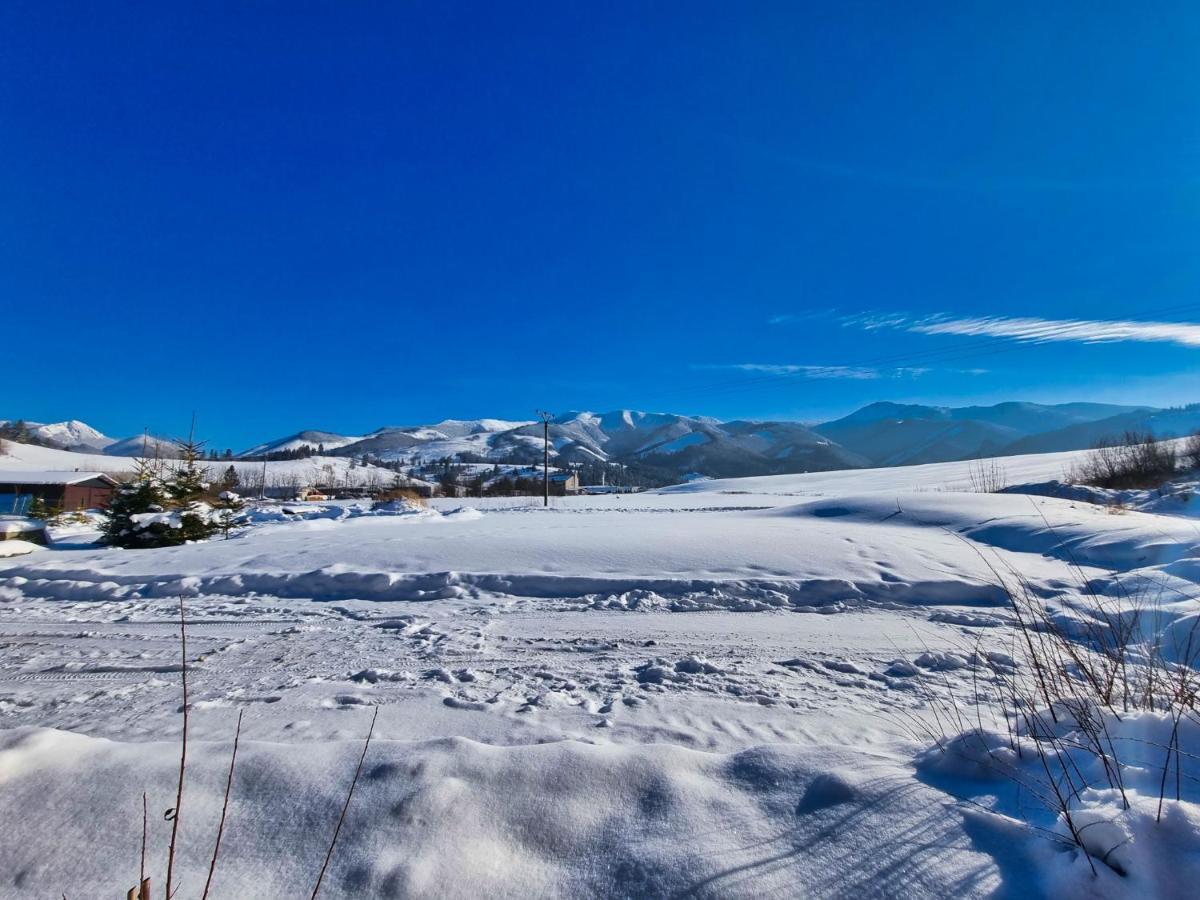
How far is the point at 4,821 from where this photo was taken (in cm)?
215

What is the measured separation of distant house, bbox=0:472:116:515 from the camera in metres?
37.8

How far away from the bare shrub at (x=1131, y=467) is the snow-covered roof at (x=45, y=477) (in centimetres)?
5913

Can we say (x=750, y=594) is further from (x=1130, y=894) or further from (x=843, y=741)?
(x=1130, y=894)

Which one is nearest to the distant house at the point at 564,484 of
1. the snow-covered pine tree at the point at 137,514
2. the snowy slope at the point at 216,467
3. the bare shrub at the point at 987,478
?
the snowy slope at the point at 216,467

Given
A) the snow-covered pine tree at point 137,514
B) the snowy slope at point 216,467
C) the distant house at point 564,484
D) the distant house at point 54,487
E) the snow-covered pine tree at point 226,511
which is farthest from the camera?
the distant house at point 564,484

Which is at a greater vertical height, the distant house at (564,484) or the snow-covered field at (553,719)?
the distant house at (564,484)

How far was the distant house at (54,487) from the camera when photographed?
37.8 m

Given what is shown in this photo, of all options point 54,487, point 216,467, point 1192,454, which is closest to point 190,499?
point 54,487

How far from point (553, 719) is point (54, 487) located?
166 feet

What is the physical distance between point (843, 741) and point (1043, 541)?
28.7ft

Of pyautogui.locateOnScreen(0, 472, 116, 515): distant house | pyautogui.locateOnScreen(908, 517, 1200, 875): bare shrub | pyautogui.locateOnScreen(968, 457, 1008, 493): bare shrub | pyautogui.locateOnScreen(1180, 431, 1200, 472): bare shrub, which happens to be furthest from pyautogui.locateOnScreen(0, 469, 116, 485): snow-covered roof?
pyautogui.locateOnScreen(1180, 431, 1200, 472): bare shrub

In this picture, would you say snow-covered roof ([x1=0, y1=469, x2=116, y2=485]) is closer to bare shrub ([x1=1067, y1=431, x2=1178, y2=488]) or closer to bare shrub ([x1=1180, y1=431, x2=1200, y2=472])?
bare shrub ([x1=1067, y1=431, x2=1178, y2=488])

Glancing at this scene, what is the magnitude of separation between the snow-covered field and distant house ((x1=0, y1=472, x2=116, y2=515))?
4082 cm

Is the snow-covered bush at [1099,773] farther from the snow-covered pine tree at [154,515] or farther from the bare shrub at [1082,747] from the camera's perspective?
the snow-covered pine tree at [154,515]
